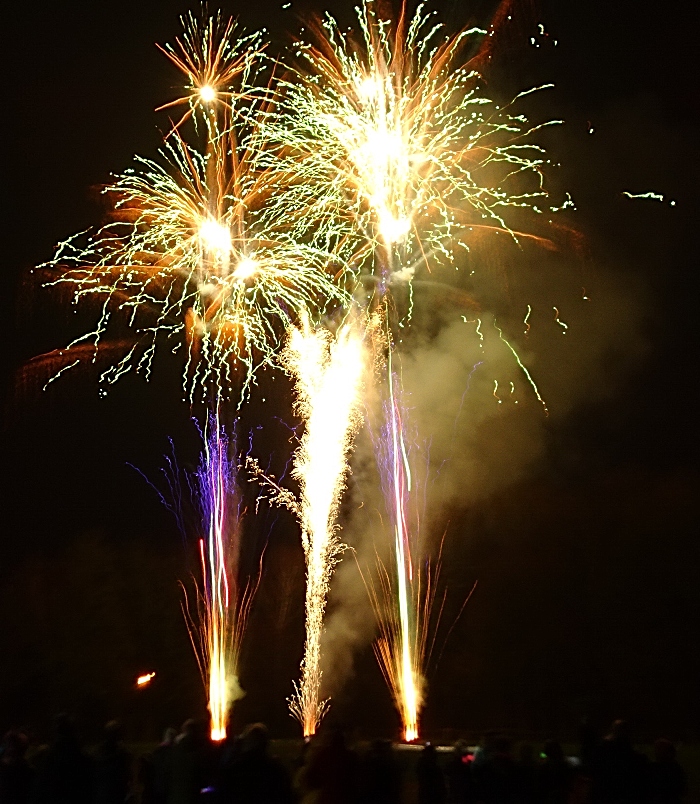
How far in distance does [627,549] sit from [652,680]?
3104 millimetres

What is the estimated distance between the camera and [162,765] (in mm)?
5098

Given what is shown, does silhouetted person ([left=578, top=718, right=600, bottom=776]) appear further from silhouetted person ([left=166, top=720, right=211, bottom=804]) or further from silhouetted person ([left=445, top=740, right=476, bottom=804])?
silhouetted person ([left=166, top=720, right=211, bottom=804])

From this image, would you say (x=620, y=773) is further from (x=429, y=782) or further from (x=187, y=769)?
(x=187, y=769)

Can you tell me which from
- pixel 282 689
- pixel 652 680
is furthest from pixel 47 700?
pixel 652 680

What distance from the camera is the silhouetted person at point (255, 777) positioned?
14.3ft

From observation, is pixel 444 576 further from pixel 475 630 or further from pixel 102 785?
pixel 102 785

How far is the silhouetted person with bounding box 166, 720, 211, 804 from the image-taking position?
4.91 metres

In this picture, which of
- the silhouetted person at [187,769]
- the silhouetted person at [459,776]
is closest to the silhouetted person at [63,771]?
the silhouetted person at [187,769]

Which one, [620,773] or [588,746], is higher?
[588,746]

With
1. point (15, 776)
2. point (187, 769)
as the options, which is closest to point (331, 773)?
point (187, 769)

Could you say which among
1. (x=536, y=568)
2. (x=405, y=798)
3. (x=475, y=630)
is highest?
(x=536, y=568)

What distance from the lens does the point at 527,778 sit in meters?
5.12

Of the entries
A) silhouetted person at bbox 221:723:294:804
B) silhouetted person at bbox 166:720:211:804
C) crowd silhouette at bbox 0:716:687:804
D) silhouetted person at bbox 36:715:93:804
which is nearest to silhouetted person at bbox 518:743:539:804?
crowd silhouette at bbox 0:716:687:804

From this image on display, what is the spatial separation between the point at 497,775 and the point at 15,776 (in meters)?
2.86
